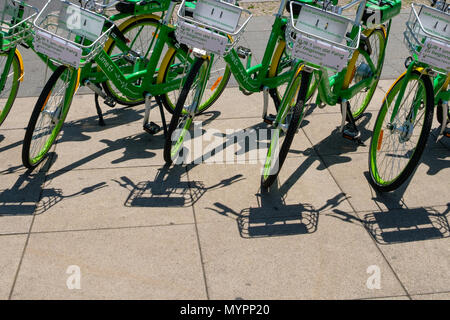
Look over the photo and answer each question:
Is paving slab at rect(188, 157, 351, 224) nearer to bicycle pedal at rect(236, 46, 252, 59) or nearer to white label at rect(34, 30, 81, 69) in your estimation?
bicycle pedal at rect(236, 46, 252, 59)

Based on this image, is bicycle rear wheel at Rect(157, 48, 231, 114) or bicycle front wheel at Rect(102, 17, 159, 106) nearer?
bicycle rear wheel at Rect(157, 48, 231, 114)

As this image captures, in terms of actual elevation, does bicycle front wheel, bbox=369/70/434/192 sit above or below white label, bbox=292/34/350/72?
below

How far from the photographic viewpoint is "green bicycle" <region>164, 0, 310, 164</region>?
471 centimetres

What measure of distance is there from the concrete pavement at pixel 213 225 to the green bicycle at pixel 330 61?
0.37m

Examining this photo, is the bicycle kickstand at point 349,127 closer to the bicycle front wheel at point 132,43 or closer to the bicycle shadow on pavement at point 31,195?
the bicycle front wheel at point 132,43

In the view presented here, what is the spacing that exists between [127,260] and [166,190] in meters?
0.93

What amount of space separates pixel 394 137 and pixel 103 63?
2.57m

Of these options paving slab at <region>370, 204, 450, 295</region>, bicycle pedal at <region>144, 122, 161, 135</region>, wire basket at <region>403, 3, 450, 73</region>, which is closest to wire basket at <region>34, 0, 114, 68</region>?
bicycle pedal at <region>144, 122, 161, 135</region>

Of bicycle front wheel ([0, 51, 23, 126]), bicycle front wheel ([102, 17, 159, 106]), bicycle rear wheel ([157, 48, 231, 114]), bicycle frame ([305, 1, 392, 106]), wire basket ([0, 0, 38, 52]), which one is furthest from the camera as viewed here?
bicycle front wheel ([102, 17, 159, 106])

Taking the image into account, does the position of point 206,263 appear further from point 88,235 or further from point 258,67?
point 258,67

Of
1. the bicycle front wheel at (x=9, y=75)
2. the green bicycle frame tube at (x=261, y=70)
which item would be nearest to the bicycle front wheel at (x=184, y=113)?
the green bicycle frame tube at (x=261, y=70)

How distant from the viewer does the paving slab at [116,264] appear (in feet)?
12.9

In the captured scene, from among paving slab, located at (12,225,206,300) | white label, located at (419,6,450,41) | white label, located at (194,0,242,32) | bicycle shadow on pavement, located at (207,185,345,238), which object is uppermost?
white label, located at (419,6,450,41)

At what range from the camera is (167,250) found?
4.30 metres
